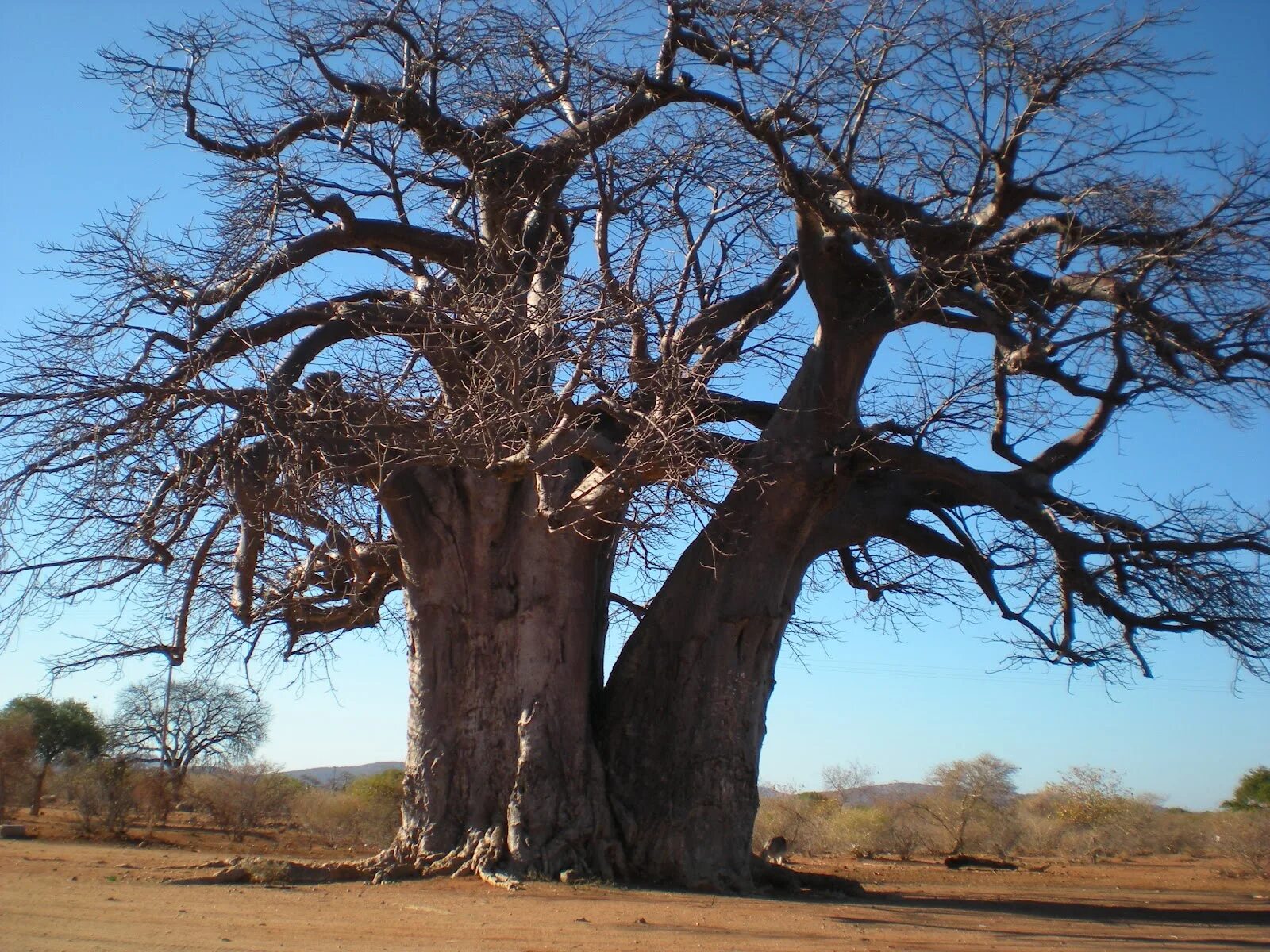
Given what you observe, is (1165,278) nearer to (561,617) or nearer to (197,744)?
(561,617)

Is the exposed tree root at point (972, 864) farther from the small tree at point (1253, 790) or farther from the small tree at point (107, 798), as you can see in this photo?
the small tree at point (1253, 790)

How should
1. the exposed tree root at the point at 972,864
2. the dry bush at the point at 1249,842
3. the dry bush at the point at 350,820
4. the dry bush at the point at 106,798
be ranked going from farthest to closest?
the dry bush at the point at 1249,842, the dry bush at the point at 350,820, the dry bush at the point at 106,798, the exposed tree root at the point at 972,864

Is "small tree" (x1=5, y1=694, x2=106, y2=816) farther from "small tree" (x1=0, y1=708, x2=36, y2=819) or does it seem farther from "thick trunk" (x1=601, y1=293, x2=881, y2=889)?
"thick trunk" (x1=601, y1=293, x2=881, y2=889)

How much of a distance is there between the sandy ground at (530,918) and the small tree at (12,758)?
7.23 m

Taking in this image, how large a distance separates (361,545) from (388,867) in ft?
6.83

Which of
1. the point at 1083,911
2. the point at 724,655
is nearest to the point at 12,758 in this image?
the point at 724,655

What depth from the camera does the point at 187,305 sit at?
23.6 feet

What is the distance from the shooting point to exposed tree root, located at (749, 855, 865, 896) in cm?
768

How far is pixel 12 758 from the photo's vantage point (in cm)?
1555

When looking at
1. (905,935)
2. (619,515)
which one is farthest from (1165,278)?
(905,935)

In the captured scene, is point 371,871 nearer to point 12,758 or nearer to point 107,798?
point 107,798

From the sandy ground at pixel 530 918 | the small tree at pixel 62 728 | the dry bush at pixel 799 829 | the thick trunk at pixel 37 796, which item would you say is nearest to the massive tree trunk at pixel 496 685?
the sandy ground at pixel 530 918

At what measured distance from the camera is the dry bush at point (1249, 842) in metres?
14.2

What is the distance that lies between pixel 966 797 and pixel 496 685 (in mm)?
11774
